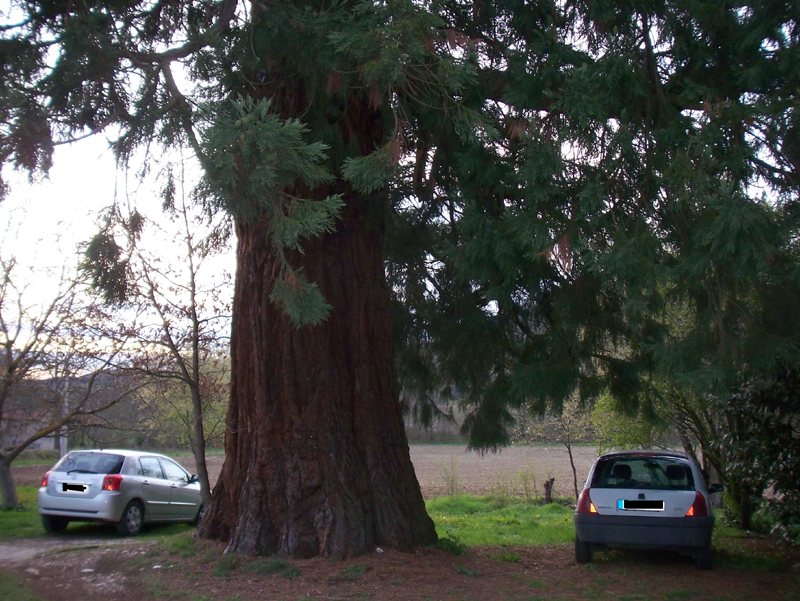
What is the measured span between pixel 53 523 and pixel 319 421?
269 inches

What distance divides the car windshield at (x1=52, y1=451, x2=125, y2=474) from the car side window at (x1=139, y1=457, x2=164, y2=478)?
1.68ft

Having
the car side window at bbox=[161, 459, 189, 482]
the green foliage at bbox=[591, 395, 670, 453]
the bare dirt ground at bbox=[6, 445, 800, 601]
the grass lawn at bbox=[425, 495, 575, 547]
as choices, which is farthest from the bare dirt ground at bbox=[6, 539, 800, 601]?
the green foliage at bbox=[591, 395, 670, 453]

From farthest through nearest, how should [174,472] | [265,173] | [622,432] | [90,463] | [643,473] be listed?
1. [622,432]
2. [174,472]
3. [90,463]
4. [643,473]
5. [265,173]

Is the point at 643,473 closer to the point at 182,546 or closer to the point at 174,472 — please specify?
the point at 182,546

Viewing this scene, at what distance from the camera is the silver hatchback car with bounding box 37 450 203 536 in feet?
36.3

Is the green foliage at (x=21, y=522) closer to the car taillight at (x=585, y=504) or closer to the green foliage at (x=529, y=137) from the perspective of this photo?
the green foliage at (x=529, y=137)

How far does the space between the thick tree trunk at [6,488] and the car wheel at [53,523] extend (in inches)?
137

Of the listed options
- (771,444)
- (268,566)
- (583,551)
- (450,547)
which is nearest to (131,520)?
(268,566)

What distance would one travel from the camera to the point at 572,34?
23.4 feet

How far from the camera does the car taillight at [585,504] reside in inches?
318

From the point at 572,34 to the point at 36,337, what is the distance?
38.3 ft

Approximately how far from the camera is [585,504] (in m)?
8.16

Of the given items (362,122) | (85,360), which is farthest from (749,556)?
(85,360)

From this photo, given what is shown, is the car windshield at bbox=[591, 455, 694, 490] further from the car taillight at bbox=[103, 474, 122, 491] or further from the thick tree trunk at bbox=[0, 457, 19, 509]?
the thick tree trunk at bbox=[0, 457, 19, 509]
